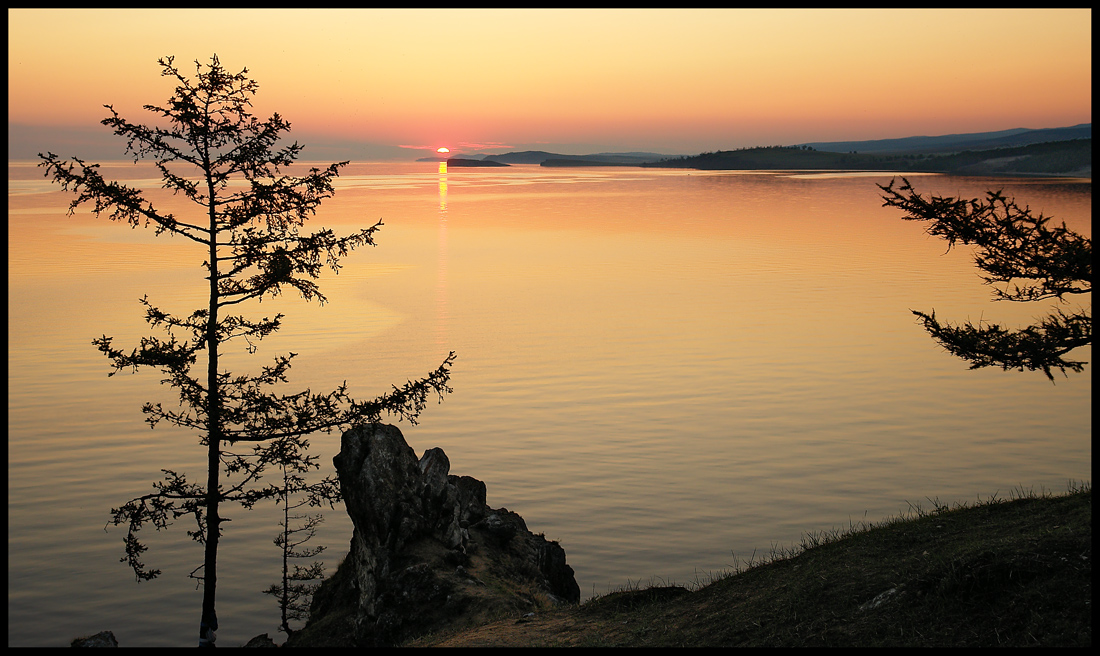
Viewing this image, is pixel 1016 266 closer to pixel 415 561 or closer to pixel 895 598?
pixel 895 598

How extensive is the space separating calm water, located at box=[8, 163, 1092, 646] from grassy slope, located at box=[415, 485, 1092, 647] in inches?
205

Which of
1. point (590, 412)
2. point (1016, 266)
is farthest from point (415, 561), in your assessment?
point (590, 412)

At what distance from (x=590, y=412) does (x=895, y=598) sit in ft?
67.8

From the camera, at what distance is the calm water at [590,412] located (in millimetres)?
23156

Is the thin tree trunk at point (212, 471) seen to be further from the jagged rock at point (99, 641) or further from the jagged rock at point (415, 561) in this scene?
the jagged rock at point (99, 641)

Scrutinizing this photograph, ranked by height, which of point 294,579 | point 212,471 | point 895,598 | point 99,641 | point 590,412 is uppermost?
point 895,598

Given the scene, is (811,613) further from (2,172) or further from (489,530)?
(2,172)

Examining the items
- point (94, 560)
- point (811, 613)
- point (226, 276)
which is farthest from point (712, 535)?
point (94, 560)

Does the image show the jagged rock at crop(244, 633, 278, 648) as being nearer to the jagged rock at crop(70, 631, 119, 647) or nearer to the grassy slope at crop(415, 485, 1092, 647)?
the jagged rock at crop(70, 631, 119, 647)

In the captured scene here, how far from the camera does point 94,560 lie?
22.9 m

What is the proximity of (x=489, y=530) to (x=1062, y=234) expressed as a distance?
1360 centimetres

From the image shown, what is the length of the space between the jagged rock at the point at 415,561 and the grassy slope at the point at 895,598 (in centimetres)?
178

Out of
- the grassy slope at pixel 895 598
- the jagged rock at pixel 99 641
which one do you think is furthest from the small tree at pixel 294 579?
the grassy slope at pixel 895 598

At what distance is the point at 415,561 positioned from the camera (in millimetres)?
19516
